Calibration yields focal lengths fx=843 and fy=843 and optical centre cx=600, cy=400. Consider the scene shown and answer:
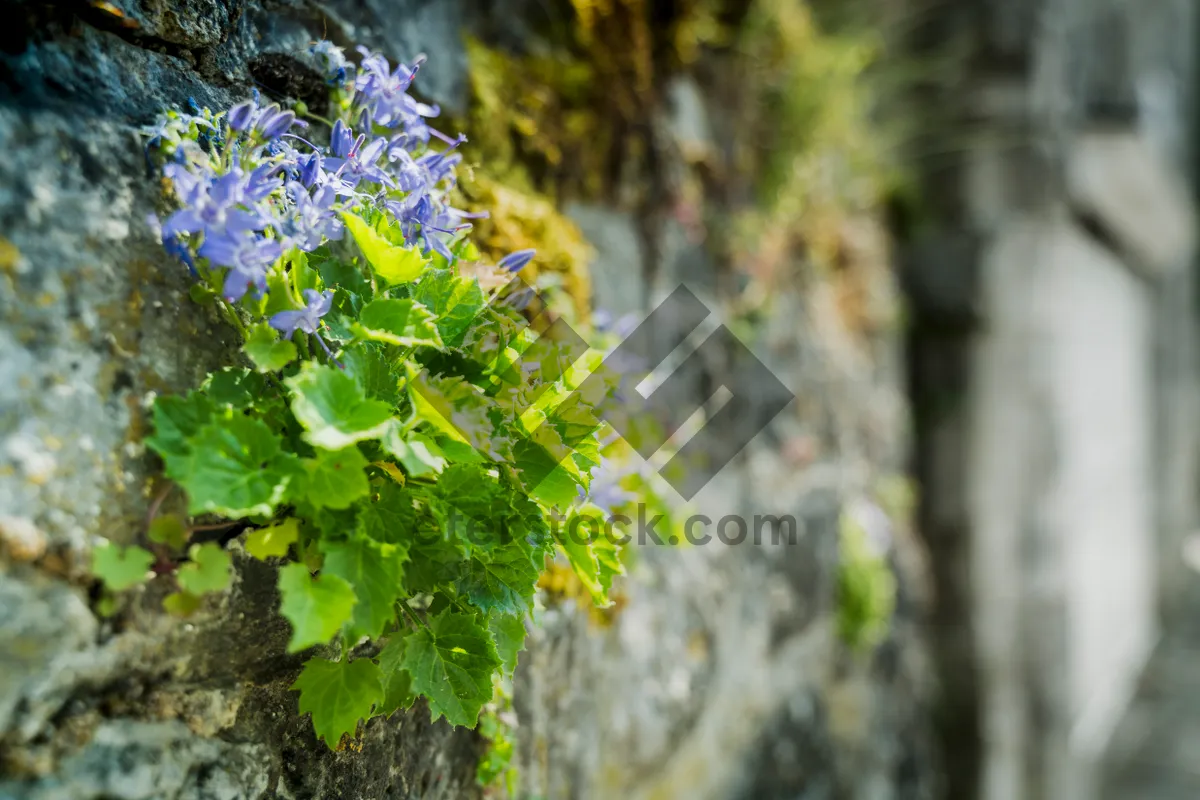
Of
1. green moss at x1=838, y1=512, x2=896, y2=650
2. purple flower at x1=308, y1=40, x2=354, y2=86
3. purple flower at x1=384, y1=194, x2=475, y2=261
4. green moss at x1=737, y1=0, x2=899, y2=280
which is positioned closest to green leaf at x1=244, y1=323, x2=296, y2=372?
purple flower at x1=384, y1=194, x2=475, y2=261

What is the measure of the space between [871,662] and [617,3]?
7.03 ft

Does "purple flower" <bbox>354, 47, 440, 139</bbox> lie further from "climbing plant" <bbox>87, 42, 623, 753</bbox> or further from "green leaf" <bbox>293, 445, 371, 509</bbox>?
"green leaf" <bbox>293, 445, 371, 509</bbox>

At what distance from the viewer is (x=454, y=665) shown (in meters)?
0.84

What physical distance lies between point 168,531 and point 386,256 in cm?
31

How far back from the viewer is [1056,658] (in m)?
3.25

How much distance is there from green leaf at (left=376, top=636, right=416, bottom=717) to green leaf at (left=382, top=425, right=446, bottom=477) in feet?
0.67

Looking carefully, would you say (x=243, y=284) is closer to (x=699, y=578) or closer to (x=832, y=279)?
(x=699, y=578)

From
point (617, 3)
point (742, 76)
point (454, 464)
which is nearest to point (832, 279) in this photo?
point (742, 76)

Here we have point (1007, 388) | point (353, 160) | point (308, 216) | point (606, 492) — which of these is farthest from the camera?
point (1007, 388)

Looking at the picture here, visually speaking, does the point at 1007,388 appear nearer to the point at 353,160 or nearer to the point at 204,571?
the point at 353,160

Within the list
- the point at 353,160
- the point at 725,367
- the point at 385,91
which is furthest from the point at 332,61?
the point at 725,367

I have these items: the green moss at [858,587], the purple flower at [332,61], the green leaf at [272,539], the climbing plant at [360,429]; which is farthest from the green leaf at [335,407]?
the green moss at [858,587]

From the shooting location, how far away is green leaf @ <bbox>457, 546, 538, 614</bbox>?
86cm

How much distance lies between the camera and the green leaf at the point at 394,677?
2.76 ft
